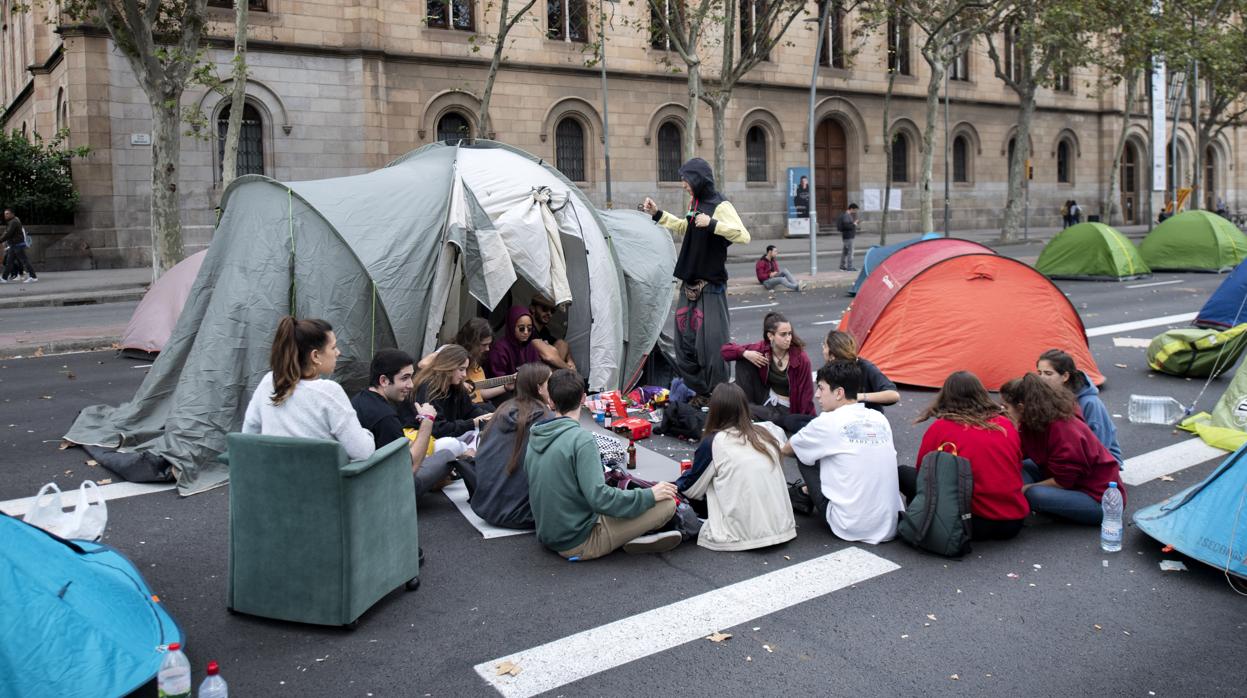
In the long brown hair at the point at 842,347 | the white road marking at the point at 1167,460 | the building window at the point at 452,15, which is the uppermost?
the building window at the point at 452,15

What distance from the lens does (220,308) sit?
7695 mm

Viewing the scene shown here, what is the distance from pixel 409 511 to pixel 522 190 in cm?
448

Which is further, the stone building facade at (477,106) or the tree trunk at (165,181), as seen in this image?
the stone building facade at (477,106)

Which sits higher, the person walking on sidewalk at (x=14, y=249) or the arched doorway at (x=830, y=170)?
the arched doorway at (x=830, y=170)

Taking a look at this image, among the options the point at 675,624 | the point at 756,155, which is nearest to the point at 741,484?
the point at 675,624

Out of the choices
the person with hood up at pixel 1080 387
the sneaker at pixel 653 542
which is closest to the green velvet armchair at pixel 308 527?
the sneaker at pixel 653 542

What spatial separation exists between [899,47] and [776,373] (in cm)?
3321

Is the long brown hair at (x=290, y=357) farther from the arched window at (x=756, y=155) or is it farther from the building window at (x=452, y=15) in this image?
the arched window at (x=756, y=155)

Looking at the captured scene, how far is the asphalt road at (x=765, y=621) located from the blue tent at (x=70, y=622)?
0.39 metres

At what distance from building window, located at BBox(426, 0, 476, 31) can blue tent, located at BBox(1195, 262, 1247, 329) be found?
21070 millimetres

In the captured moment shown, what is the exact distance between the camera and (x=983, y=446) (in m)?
5.51

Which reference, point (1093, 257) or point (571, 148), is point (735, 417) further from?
point (571, 148)

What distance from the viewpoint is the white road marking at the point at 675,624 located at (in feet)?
14.0

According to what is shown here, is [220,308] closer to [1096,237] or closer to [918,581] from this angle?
[918,581]
